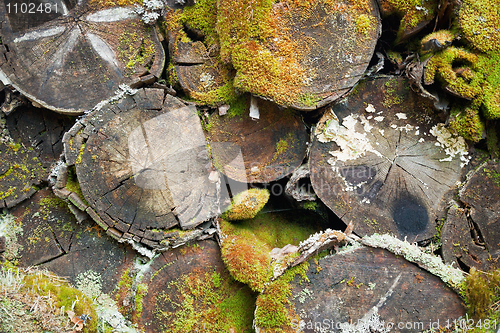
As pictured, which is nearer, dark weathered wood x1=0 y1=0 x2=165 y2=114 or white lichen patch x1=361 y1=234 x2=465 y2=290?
white lichen patch x1=361 y1=234 x2=465 y2=290

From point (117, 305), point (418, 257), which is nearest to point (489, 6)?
point (418, 257)

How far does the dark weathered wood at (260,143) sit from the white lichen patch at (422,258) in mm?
1009

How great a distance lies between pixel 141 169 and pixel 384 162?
221cm

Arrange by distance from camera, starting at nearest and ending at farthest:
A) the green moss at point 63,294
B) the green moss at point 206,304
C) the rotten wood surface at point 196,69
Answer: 1. the green moss at point 63,294
2. the green moss at point 206,304
3. the rotten wood surface at point 196,69

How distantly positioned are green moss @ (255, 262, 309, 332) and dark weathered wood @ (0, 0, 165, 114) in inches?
86.8

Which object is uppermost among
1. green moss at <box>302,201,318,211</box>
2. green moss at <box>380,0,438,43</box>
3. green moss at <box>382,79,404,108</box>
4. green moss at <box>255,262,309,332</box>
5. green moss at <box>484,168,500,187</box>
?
green moss at <box>380,0,438,43</box>

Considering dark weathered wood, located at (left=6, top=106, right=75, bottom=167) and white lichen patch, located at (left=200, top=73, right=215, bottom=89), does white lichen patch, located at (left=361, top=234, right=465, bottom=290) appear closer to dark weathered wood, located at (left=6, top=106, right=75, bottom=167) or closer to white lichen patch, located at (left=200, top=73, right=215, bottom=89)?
white lichen patch, located at (left=200, top=73, right=215, bottom=89)

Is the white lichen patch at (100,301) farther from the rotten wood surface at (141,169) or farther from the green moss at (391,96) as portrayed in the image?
the green moss at (391,96)

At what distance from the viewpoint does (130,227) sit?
115 inches

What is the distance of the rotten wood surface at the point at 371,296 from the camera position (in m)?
2.69

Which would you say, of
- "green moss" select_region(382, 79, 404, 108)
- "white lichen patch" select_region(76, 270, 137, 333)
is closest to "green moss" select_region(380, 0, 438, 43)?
"green moss" select_region(382, 79, 404, 108)

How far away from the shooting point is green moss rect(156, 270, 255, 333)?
2.95 meters

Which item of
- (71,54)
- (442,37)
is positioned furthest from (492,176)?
(71,54)

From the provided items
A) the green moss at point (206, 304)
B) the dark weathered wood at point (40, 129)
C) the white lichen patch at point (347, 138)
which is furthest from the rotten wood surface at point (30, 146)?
the white lichen patch at point (347, 138)
